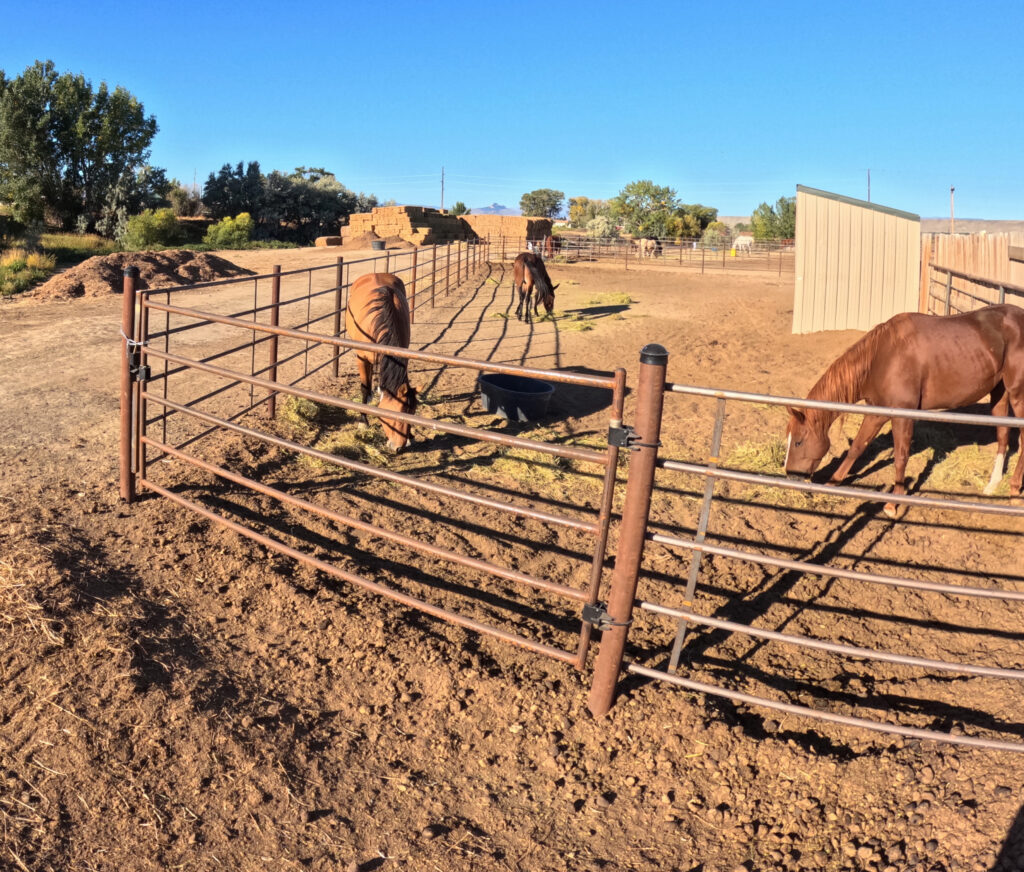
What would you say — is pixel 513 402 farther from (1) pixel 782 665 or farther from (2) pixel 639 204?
(2) pixel 639 204

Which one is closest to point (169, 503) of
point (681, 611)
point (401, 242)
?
point (681, 611)

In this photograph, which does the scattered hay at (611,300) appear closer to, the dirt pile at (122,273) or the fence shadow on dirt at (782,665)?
the dirt pile at (122,273)

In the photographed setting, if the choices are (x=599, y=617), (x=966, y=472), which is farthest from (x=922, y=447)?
(x=599, y=617)

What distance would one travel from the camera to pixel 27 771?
2.31 metres

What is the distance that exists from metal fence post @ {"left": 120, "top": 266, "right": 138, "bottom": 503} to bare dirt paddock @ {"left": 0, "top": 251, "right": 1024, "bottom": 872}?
0.47 ft

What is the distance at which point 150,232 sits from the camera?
90.3 ft

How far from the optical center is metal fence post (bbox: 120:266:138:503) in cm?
418

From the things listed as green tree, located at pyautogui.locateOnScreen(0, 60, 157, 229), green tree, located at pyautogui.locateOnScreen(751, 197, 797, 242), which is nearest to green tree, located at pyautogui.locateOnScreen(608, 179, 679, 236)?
green tree, located at pyautogui.locateOnScreen(751, 197, 797, 242)

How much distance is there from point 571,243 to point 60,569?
109 ft

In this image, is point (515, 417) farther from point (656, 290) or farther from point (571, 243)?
point (571, 243)

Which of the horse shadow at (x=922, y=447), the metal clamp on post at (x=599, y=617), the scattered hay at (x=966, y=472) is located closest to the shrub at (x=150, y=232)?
the horse shadow at (x=922, y=447)

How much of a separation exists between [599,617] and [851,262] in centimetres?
1142

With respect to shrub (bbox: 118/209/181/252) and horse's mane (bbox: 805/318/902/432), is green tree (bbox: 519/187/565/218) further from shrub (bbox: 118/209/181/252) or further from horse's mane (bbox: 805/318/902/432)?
horse's mane (bbox: 805/318/902/432)

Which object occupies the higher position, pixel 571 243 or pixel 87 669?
pixel 571 243
